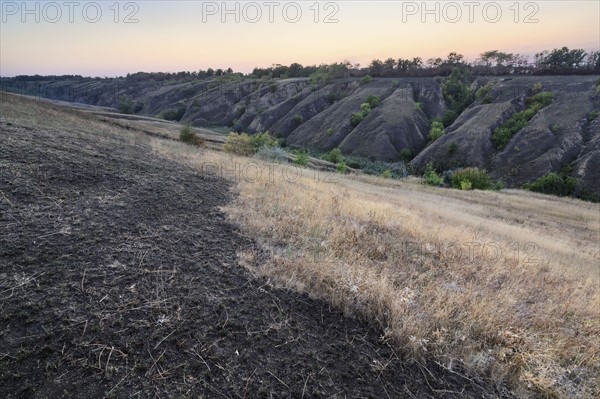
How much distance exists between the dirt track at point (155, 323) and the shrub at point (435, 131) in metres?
73.3

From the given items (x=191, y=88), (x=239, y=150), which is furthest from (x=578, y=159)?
(x=191, y=88)

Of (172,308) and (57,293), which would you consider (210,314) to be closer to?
(172,308)

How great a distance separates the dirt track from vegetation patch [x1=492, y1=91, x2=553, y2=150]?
223 feet

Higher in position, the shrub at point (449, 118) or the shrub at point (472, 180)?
the shrub at point (449, 118)

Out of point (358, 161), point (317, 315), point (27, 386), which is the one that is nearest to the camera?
point (27, 386)

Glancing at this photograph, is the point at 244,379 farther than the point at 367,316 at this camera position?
No

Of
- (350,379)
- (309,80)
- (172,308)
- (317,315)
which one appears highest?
(309,80)

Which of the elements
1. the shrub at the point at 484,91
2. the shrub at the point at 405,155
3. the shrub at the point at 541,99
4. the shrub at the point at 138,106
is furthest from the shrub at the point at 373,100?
the shrub at the point at 138,106

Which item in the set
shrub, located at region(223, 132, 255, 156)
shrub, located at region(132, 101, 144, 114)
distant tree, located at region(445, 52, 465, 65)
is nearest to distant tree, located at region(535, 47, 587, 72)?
distant tree, located at region(445, 52, 465, 65)

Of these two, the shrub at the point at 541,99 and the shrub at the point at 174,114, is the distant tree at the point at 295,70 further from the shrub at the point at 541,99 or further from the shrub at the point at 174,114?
the shrub at the point at 541,99

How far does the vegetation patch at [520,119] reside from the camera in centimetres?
6166

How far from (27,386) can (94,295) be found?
115 cm

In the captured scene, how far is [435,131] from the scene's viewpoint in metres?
71.2

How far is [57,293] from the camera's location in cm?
357
